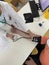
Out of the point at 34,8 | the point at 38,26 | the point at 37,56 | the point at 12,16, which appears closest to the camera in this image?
the point at 12,16

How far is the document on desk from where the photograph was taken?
5.74 ft

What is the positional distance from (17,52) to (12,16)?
373mm

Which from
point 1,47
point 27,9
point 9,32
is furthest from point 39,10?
point 1,47

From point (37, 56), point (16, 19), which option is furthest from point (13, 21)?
point (37, 56)

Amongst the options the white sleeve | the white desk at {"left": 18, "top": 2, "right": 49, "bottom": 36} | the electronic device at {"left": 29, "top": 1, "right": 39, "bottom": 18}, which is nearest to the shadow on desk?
the white desk at {"left": 18, "top": 2, "right": 49, "bottom": 36}

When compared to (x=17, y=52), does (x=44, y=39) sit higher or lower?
higher

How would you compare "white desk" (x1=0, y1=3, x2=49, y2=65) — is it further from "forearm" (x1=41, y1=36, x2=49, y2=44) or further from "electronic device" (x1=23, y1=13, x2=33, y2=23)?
"electronic device" (x1=23, y1=13, x2=33, y2=23)

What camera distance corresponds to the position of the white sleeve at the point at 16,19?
1.75m

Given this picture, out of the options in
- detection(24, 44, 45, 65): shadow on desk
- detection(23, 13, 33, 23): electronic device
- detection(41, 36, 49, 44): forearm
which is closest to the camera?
detection(41, 36, 49, 44): forearm

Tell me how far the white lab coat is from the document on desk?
16cm

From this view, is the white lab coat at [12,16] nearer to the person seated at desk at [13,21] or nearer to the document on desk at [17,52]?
the person seated at desk at [13,21]

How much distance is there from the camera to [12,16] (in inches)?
70.8

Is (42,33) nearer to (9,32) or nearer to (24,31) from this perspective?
(24,31)

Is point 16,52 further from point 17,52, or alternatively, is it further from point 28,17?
point 28,17
